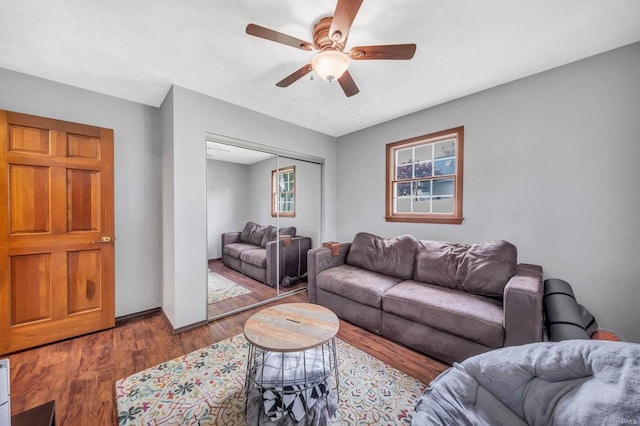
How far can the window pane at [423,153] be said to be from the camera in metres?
3.11

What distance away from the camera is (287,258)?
3.68 m

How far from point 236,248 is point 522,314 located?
125 inches

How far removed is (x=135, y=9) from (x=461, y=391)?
287 cm

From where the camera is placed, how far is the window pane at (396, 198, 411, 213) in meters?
3.32

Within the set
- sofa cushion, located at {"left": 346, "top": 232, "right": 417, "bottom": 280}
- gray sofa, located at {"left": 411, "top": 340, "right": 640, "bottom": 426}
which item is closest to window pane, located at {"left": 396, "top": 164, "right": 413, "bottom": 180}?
sofa cushion, located at {"left": 346, "top": 232, "right": 417, "bottom": 280}

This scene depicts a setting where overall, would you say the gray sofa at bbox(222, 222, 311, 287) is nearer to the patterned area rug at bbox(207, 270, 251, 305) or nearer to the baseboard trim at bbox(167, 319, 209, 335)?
the patterned area rug at bbox(207, 270, 251, 305)

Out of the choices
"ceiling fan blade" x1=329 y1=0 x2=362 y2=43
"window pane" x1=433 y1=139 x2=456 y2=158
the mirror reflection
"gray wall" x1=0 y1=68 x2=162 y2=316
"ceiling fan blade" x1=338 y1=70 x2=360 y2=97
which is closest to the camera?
"ceiling fan blade" x1=329 y1=0 x2=362 y2=43

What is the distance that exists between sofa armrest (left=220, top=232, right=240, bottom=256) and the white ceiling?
1.78 metres

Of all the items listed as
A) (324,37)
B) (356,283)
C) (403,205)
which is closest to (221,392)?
(356,283)

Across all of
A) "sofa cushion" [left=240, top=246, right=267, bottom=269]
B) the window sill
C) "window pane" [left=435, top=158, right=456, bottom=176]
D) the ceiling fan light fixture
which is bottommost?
"sofa cushion" [left=240, top=246, right=267, bottom=269]

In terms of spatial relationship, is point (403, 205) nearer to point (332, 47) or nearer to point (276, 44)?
point (332, 47)

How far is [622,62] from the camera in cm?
191

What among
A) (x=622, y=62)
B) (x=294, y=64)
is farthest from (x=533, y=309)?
(x=294, y=64)

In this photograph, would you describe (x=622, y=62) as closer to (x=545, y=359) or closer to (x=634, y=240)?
(x=634, y=240)
